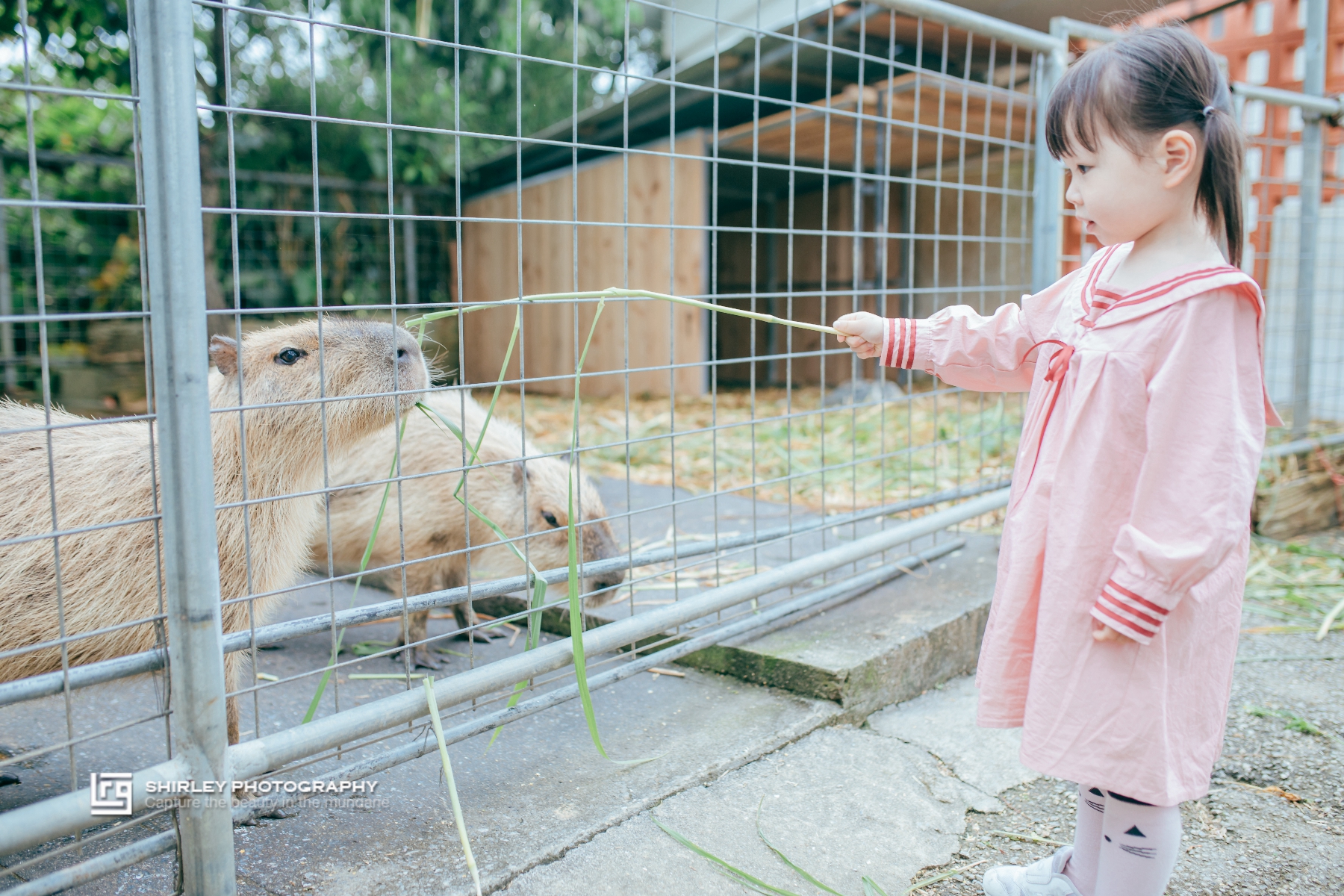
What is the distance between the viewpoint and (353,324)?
247cm

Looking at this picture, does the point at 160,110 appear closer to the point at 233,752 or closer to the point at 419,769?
the point at 233,752

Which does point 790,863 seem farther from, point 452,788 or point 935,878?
point 452,788

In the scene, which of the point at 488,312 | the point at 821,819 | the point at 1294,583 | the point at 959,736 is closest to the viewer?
the point at 821,819

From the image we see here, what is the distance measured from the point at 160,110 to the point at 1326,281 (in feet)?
23.2

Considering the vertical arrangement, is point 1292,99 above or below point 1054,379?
above

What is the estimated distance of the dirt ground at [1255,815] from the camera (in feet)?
6.21

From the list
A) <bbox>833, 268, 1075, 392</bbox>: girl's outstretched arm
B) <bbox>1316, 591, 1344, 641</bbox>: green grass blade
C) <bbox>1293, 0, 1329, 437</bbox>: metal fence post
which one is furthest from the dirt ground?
<bbox>1293, 0, 1329, 437</bbox>: metal fence post

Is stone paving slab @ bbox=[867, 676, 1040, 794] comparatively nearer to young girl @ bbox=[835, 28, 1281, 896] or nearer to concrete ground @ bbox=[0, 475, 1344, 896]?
concrete ground @ bbox=[0, 475, 1344, 896]

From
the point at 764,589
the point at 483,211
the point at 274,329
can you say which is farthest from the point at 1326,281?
the point at 483,211

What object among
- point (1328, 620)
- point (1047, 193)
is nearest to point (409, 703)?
point (1047, 193)

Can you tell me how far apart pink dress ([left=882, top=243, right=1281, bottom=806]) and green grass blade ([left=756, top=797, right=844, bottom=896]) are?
17.6 inches

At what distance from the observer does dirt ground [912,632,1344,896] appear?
6.21 feet

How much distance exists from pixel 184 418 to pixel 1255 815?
2.39 m

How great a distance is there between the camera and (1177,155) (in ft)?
4.76
